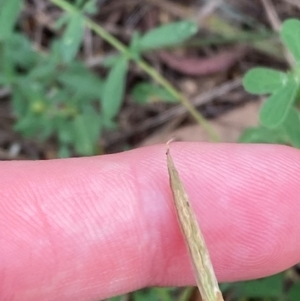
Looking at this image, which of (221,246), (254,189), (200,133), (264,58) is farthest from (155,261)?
(264,58)

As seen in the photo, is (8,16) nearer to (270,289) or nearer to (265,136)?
(265,136)

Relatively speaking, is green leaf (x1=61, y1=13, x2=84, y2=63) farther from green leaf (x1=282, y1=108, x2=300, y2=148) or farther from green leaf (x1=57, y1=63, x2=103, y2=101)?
green leaf (x1=282, y1=108, x2=300, y2=148)

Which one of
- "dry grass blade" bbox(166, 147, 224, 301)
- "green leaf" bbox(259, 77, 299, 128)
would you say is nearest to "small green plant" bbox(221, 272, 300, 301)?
"green leaf" bbox(259, 77, 299, 128)

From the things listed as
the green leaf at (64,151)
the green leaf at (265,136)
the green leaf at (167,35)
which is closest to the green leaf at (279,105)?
the green leaf at (265,136)

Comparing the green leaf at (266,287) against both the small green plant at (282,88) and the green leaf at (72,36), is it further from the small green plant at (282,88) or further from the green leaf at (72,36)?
the green leaf at (72,36)

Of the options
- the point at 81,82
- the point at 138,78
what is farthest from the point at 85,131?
the point at 138,78
